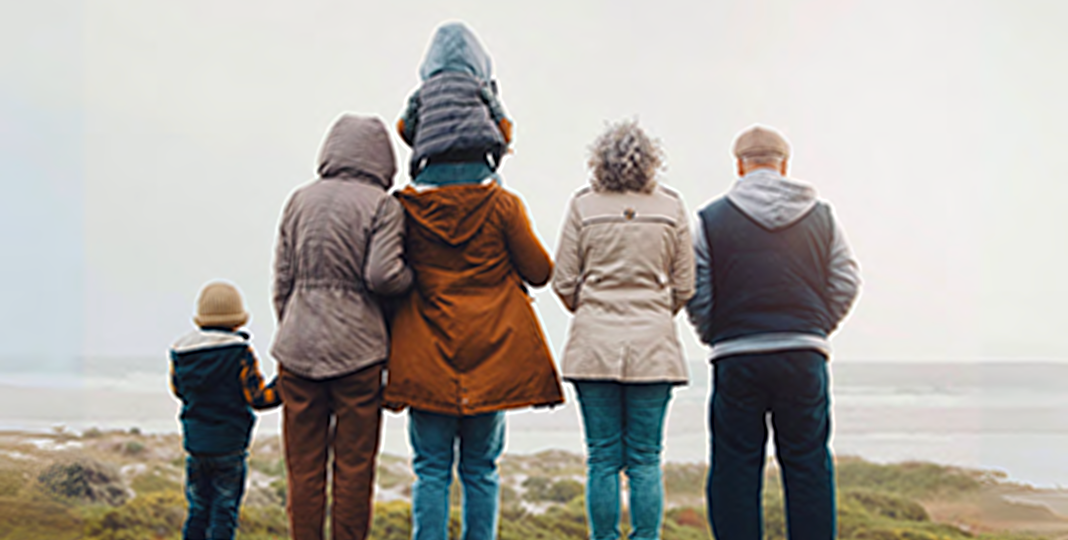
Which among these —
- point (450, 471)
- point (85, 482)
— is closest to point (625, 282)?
point (450, 471)

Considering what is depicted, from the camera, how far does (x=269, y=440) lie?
4.34 metres

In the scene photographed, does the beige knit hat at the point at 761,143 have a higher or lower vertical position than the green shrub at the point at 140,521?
higher

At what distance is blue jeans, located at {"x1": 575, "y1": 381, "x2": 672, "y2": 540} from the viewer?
237cm

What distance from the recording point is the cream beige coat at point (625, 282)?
238 centimetres

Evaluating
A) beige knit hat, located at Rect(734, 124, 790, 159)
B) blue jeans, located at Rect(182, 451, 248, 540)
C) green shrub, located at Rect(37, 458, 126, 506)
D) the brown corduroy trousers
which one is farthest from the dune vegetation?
beige knit hat, located at Rect(734, 124, 790, 159)

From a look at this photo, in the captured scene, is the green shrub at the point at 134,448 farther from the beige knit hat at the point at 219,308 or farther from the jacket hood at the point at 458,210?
the jacket hood at the point at 458,210

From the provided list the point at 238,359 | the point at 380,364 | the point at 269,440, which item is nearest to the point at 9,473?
the point at 269,440

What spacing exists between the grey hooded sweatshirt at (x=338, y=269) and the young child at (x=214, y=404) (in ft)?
1.21

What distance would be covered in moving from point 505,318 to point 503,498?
193 centimetres

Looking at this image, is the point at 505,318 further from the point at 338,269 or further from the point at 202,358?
the point at 202,358

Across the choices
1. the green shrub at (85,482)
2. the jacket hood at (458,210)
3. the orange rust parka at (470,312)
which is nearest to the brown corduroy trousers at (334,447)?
the orange rust parka at (470,312)

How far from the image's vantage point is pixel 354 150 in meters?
2.50

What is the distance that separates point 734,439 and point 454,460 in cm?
87

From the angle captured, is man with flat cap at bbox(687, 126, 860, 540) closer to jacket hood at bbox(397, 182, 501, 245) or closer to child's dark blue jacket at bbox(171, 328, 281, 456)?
jacket hood at bbox(397, 182, 501, 245)
